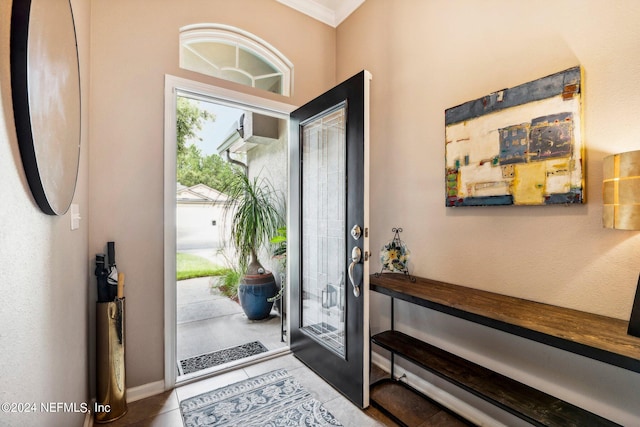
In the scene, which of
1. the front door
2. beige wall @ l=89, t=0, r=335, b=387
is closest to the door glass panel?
the front door

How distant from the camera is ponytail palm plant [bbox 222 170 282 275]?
3.62 meters

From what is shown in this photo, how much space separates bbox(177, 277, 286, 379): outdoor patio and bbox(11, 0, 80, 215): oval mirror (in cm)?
189

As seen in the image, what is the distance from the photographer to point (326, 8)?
2916 millimetres

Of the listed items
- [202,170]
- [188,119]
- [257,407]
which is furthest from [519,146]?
[202,170]

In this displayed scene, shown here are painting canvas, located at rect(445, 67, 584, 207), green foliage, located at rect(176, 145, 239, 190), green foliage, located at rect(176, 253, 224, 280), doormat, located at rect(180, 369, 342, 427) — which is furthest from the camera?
green foliage, located at rect(176, 145, 239, 190)

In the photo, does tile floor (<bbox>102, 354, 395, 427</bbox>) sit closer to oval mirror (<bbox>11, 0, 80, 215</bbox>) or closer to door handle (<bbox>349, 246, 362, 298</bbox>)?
door handle (<bbox>349, 246, 362, 298</bbox>)

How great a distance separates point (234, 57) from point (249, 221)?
1.83 m

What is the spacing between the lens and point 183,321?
12.2 ft

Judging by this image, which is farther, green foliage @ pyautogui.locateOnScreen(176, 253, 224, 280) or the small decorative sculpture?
green foliage @ pyautogui.locateOnScreen(176, 253, 224, 280)

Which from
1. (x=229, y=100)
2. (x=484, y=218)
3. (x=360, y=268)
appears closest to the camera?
(x=484, y=218)

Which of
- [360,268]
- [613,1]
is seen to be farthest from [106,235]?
[613,1]

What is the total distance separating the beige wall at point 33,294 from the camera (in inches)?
26.9

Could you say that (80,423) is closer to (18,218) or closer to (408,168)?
(18,218)

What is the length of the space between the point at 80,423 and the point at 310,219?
191cm
